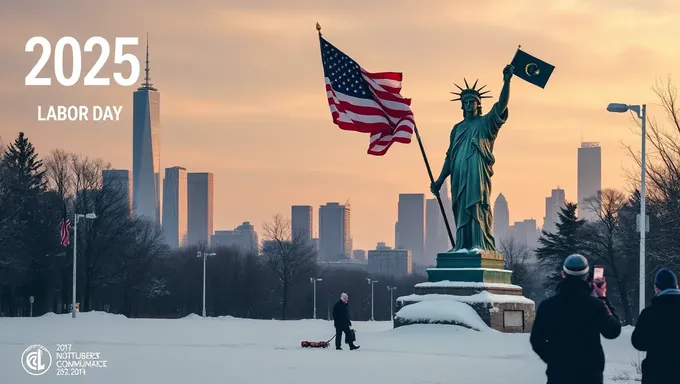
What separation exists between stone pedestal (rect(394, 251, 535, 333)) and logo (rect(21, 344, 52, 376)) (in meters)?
12.9

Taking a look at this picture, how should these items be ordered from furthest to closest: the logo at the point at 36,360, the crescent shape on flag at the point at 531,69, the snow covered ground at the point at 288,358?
the crescent shape on flag at the point at 531,69 < the logo at the point at 36,360 < the snow covered ground at the point at 288,358

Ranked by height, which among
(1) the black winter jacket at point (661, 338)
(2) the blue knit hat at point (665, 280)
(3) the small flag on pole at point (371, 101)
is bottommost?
(1) the black winter jacket at point (661, 338)

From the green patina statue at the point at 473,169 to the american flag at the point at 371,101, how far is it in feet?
13.3

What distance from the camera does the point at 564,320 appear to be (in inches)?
364

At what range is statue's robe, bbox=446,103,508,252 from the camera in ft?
111

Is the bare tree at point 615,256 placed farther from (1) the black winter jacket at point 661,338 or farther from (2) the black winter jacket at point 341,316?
(1) the black winter jacket at point 661,338

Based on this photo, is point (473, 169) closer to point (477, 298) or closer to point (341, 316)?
point (477, 298)

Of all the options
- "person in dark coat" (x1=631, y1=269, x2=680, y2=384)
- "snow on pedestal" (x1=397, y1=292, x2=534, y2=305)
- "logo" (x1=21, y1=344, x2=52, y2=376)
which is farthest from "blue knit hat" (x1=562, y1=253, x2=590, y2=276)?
"snow on pedestal" (x1=397, y1=292, x2=534, y2=305)

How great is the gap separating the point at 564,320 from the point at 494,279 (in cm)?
2512

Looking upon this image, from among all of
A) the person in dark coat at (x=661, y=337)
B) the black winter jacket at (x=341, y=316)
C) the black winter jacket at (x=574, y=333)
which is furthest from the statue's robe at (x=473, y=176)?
the black winter jacket at (x=574, y=333)

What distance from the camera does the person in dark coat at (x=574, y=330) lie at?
360 inches

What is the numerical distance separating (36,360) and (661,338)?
46.8 feet

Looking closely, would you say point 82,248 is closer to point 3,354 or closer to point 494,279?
point 494,279

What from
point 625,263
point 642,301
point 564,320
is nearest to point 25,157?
point 625,263
